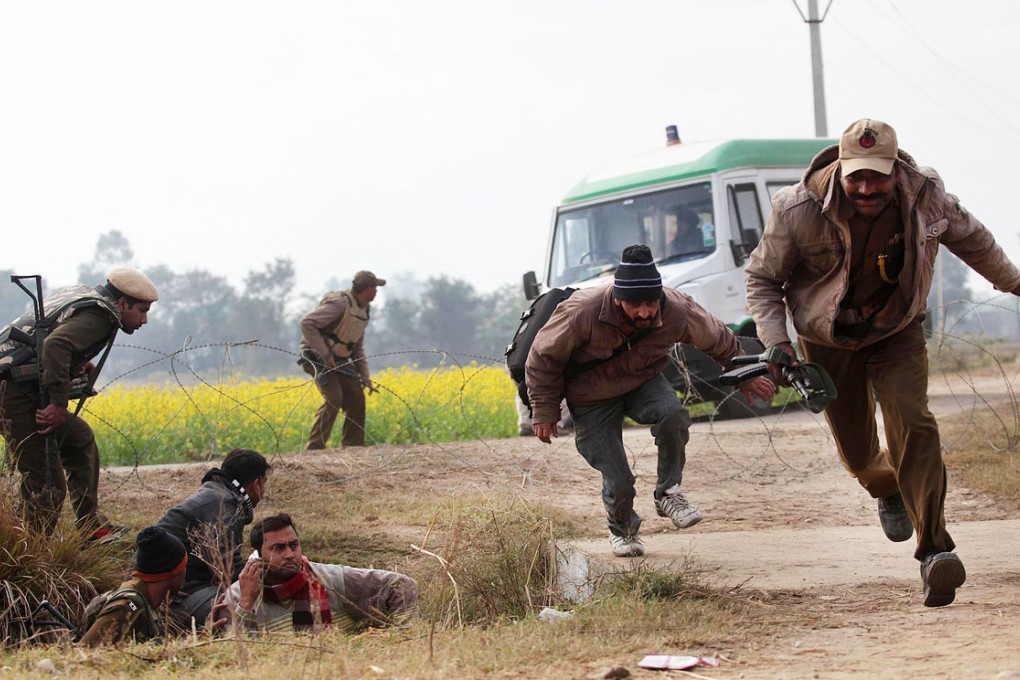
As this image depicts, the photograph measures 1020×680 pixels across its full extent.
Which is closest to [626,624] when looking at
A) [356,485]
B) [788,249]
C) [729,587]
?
[729,587]

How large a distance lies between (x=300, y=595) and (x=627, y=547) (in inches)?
71.5

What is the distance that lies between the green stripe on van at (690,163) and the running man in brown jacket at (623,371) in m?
7.90

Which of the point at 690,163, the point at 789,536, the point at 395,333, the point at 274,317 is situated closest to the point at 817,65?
the point at 690,163

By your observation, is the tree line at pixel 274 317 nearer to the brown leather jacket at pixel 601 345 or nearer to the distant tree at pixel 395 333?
the distant tree at pixel 395 333

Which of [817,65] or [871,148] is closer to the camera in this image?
[871,148]

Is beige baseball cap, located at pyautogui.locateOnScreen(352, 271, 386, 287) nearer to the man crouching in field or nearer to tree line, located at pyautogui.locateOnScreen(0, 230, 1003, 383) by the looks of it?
the man crouching in field

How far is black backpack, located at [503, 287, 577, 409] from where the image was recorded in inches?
276

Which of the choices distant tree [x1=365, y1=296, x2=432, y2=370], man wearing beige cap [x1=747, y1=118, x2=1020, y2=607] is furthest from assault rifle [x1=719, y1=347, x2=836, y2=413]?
distant tree [x1=365, y1=296, x2=432, y2=370]

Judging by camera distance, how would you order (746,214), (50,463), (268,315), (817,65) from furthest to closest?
(268,315)
(817,65)
(746,214)
(50,463)

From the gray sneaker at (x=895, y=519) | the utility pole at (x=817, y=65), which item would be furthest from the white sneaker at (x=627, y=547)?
the utility pole at (x=817, y=65)

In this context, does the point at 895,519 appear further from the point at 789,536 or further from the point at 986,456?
the point at 986,456

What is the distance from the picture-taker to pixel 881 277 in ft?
18.4

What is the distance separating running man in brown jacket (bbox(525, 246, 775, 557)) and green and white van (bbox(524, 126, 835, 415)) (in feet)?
23.1

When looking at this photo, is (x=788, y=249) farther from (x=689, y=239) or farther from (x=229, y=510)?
(x=689, y=239)
